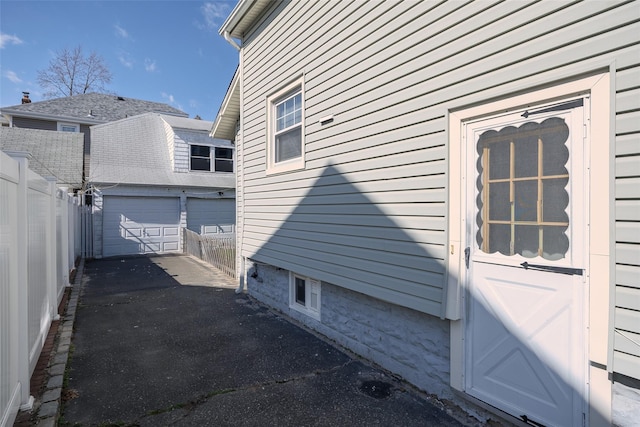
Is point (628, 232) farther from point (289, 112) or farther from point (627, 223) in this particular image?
point (289, 112)

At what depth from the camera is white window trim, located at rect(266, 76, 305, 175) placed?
538 centimetres

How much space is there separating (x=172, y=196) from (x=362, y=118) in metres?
11.8

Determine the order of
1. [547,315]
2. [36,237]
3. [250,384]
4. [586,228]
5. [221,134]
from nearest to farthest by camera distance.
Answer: [586,228] → [547,315] → [250,384] → [36,237] → [221,134]

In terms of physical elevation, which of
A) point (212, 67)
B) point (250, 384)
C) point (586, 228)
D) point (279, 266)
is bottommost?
point (250, 384)

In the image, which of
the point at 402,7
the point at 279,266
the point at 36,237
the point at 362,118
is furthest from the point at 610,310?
the point at 36,237

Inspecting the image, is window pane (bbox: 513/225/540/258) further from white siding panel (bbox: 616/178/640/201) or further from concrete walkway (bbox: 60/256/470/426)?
concrete walkway (bbox: 60/256/470/426)

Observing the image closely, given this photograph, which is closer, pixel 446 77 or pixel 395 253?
pixel 446 77

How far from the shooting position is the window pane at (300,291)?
18.7 feet

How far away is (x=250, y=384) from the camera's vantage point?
3.62 m

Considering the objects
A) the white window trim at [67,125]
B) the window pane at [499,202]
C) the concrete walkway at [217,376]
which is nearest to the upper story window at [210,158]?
the white window trim at [67,125]

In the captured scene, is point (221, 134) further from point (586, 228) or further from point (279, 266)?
point (586, 228)

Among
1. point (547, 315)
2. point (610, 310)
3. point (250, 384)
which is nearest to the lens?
point (610, 310)

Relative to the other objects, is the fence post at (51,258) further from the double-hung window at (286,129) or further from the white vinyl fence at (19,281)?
the double-hung window at (286,129)

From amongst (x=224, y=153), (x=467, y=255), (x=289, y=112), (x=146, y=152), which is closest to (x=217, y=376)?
(x=467, y=255)
